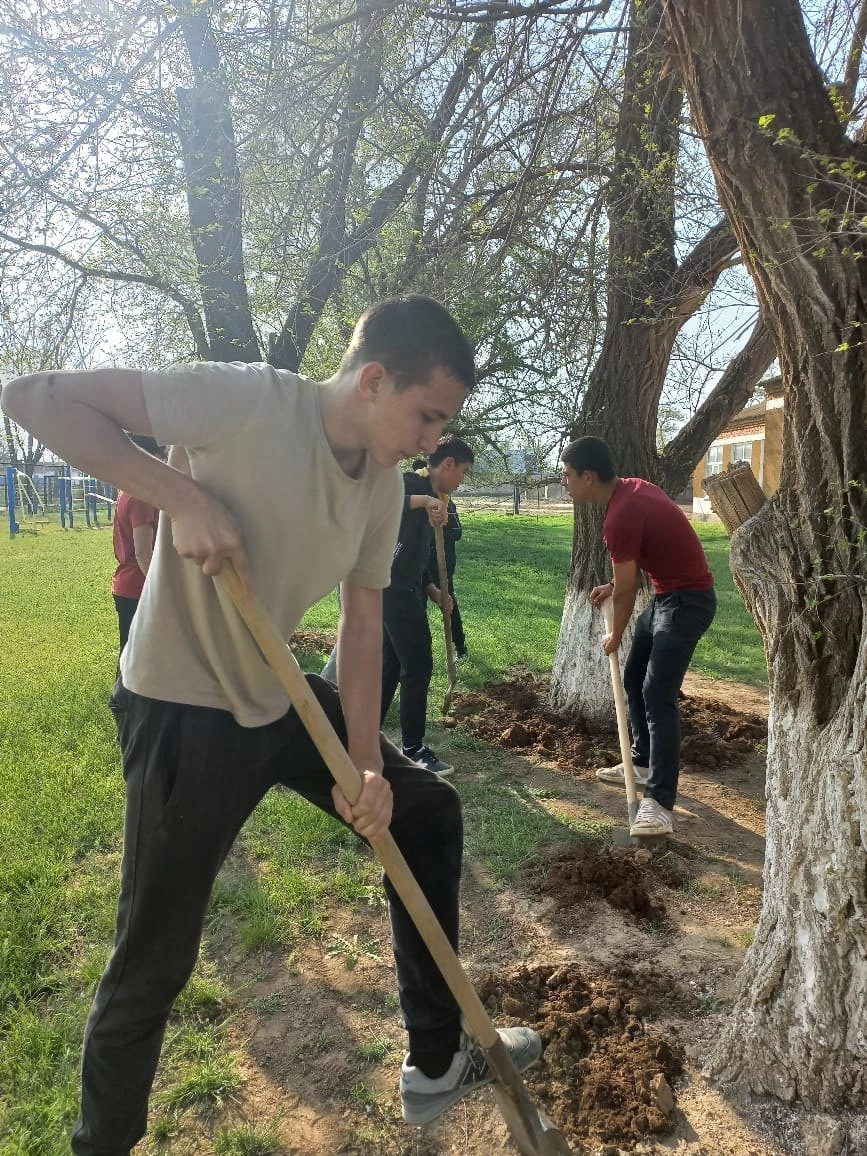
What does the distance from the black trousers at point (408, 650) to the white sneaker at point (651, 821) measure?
4.81 ft

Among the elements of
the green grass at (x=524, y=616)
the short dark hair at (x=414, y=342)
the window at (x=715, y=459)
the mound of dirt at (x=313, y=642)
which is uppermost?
the window at (x=715, y=459)

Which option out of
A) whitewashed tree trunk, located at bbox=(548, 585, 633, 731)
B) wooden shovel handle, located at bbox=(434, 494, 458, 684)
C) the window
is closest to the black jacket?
wooden shovel handle, located at bbox=(434, 494, 458, 684)

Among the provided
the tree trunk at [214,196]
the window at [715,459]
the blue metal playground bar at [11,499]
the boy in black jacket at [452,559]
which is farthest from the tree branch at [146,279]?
the window at [715,459]

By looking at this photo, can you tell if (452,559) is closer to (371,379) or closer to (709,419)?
(709,419)

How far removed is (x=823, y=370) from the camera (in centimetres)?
218

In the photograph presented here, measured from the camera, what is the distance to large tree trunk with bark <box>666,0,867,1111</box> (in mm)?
2039

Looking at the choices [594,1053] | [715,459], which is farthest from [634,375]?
[715,459]

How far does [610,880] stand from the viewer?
3.46 metres

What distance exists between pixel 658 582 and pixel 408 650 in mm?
1512

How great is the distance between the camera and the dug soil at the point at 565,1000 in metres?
2.16

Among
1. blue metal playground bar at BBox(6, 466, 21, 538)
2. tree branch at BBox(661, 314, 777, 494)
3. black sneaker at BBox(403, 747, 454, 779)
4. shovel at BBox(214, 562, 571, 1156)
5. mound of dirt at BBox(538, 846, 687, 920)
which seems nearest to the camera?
shovel at BBox(214, 562, 571, 1156)

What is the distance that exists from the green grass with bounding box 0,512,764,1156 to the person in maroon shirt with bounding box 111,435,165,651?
3.59ft

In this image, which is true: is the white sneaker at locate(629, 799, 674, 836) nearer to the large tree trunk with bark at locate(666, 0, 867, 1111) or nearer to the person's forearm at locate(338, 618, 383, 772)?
the large tree trunk with bark at locate(666, 0, 867, 1111)

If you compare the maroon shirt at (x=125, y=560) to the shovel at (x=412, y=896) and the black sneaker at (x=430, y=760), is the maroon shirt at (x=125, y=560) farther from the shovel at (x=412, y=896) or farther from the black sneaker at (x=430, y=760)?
the shovel at (x=412, y=896)
